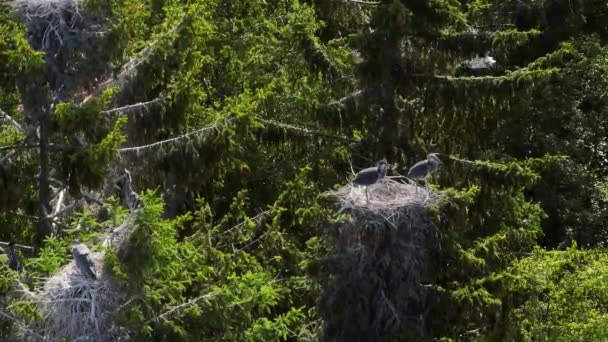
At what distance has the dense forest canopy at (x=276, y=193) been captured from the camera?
901cm

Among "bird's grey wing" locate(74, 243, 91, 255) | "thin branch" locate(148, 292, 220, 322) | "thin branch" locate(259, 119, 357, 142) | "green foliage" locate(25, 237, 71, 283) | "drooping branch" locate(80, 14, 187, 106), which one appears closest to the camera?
"bird's grey wing" locate(74, 243, 91, 255)

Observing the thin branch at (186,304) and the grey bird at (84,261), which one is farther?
the thin branch at (186,304)

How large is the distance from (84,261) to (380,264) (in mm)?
3212

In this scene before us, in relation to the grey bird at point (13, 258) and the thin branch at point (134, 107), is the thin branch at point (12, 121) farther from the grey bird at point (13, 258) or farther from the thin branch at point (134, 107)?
the grey bird at point (13, 258)

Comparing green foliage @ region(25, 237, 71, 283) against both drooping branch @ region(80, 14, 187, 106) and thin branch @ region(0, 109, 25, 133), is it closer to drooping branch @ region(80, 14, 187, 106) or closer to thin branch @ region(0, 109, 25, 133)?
thin branch @ region(0, 109, 25, 133)

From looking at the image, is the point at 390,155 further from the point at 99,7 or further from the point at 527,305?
the point at 99,7

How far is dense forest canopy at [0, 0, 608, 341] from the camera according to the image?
355 inches

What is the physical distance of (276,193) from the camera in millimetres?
14555

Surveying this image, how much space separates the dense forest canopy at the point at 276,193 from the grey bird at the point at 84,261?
2cm

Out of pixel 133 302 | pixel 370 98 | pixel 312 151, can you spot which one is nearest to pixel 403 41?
pixel 370 98

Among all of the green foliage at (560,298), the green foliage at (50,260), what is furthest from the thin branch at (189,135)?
the green foliage at (560,298)

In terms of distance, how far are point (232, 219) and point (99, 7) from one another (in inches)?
143

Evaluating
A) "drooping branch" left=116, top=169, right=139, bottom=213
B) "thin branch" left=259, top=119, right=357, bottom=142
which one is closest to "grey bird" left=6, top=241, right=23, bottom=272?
"drooping branch" left=116, top=169, right=139, bottom=213

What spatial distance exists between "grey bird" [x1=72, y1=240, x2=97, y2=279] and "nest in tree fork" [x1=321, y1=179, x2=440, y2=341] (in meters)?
2.60
